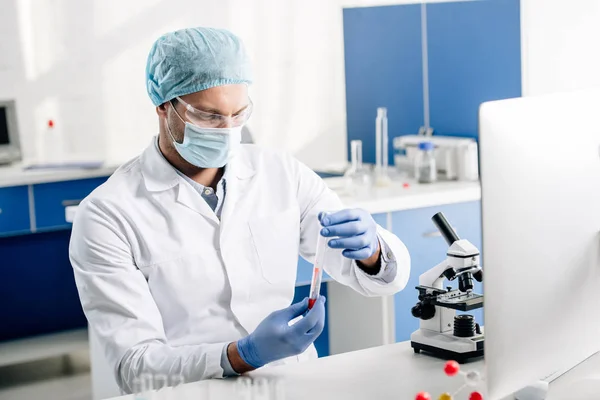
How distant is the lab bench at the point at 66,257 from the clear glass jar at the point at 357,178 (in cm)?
5

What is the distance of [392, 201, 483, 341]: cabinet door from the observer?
3.04 meters

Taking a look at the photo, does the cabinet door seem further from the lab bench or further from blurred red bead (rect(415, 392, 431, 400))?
blurred red bead (rect(415, 392, 431, 400))

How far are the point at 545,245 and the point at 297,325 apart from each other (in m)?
0.47

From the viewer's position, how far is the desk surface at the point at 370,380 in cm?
132

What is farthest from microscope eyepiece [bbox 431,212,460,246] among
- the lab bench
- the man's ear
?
the lab bench

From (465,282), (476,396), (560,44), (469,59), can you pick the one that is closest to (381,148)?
(469,59)

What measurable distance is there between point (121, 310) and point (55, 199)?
228 centimetres

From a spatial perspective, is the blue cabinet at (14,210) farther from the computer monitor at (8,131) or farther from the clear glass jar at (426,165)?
the clear glass jar at (426,165)

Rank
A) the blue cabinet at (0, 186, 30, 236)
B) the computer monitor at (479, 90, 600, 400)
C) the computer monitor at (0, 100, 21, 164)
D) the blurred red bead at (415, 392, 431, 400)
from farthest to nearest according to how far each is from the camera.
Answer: the computer monitor at (0, 100, 21, 164)
the blue cabinet at (0, 186, 30, 236)
the blurred red bead at (415, 392, 431, 400)
the computer monitor at (479, 90, 600, 400)

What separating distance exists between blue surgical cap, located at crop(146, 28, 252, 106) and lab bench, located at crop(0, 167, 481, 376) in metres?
1.19

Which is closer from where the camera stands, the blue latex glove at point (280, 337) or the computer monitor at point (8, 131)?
the blue latex glove at point (280, 337)

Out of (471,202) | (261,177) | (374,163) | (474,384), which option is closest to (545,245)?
(474,384)

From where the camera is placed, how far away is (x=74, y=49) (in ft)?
13.4

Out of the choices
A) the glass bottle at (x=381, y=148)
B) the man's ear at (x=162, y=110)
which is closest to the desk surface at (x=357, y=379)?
the man's ear at (x=162, y=110)
